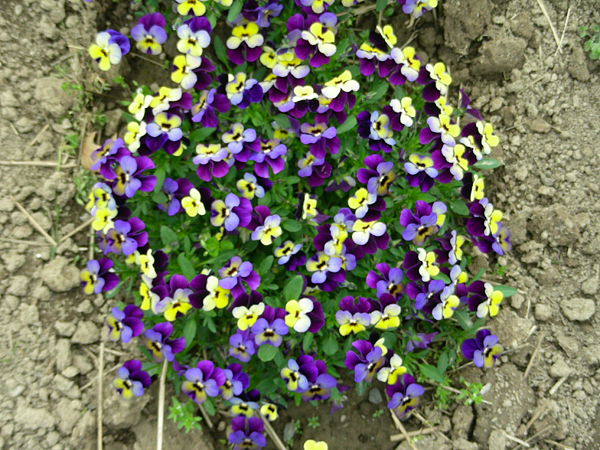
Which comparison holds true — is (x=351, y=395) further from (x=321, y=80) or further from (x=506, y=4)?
(x=506, y=4)

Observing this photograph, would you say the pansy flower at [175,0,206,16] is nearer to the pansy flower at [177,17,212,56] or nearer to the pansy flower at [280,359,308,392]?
the pansy flower at [177,17,212,56]


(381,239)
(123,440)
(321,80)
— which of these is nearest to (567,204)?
(381,239)

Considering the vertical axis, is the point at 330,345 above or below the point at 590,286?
below

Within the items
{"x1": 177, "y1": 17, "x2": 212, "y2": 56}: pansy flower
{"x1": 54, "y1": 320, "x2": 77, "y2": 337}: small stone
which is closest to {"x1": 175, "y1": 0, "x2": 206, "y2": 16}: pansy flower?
{"x1": 177, "y1": 17, "x2": 212, "y2": 56}: pansy flower

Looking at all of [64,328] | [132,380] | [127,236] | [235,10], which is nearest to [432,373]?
[132,380]

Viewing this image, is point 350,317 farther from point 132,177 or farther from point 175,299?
point 132,177
